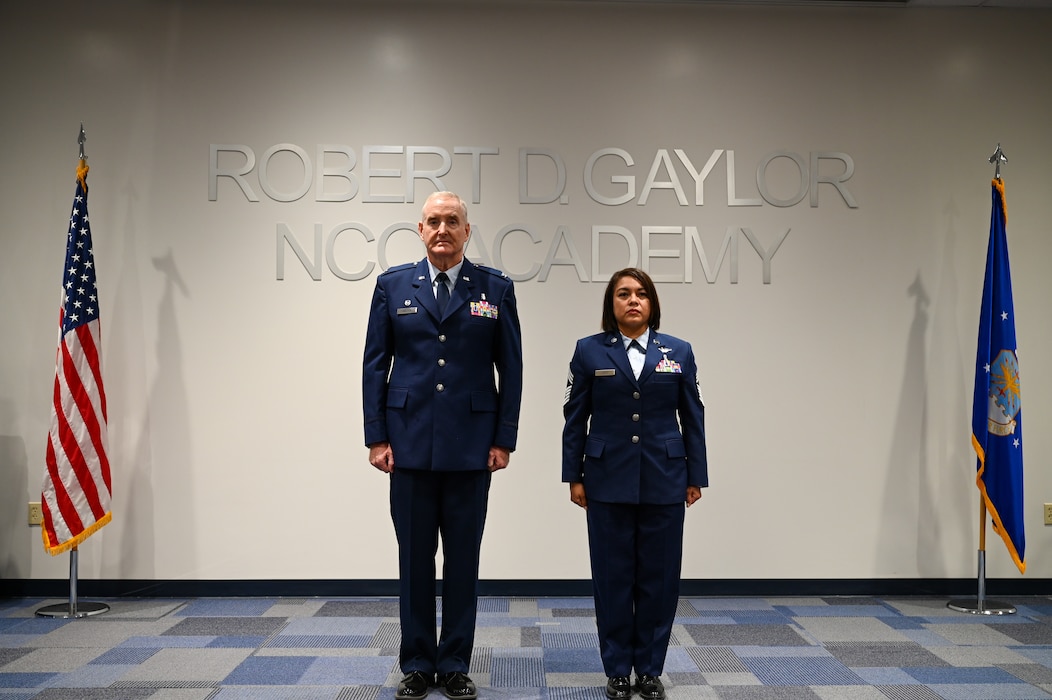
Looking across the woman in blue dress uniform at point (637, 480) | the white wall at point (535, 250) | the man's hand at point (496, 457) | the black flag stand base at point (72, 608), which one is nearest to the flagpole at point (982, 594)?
the white wall at point (535, 250)

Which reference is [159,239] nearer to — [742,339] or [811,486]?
[742,339]

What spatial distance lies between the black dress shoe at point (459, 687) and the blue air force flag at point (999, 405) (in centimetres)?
287

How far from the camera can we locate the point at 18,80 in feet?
14.8

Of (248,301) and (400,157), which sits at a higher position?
(400,157)

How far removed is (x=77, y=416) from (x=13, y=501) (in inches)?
31.2

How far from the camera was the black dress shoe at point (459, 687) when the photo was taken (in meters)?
2.88

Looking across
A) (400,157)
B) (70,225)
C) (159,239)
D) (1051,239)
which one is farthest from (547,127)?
(1051,239)

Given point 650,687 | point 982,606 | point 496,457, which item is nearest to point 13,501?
point 496,457

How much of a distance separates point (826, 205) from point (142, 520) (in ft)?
13.5

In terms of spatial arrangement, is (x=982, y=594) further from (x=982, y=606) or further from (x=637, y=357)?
(x=637, y=357)

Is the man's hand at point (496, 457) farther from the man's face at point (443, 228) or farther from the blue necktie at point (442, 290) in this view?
the man's face at point (443, 228)

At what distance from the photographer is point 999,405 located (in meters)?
4.23

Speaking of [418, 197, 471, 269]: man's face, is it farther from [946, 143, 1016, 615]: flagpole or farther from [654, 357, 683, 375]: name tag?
[946, 143, 1016, 615]: flagpole

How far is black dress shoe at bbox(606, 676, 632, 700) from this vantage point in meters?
2.90
